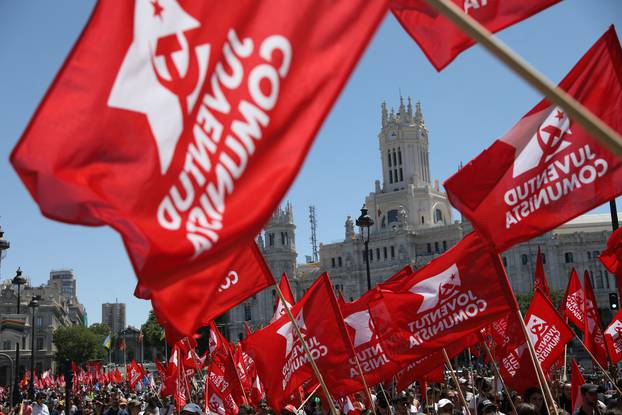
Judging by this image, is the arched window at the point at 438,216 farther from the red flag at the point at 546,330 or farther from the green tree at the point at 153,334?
the red flag at the point at 546,330

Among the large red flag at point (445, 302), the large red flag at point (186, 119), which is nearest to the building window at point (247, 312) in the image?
the large red flag at point (445, 302)

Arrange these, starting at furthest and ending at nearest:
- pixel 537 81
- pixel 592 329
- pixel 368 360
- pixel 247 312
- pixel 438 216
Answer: pixel 438 216
pixel 247 312
pixel 592 329
pixel 368 360
pixel 537 81

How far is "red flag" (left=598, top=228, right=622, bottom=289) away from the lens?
35.5ft

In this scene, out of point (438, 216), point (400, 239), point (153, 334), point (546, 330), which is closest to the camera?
point (546, 330)

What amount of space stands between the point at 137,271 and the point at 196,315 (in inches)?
36.2

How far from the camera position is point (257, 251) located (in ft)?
34.3

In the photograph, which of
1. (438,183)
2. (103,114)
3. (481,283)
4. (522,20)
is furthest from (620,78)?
(438,183)

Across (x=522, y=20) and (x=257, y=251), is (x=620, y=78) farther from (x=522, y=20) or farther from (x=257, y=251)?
(x=257, y=251)

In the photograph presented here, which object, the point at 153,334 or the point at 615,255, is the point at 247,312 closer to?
the point at 153,334

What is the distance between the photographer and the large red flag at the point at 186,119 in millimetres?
3699

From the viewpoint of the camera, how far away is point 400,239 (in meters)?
99.8

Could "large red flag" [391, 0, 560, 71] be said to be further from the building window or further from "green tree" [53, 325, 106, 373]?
"green tree" [53, 325, 106, 373]

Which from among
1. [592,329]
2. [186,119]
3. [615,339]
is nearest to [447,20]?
[186,119]

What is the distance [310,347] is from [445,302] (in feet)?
7.09
